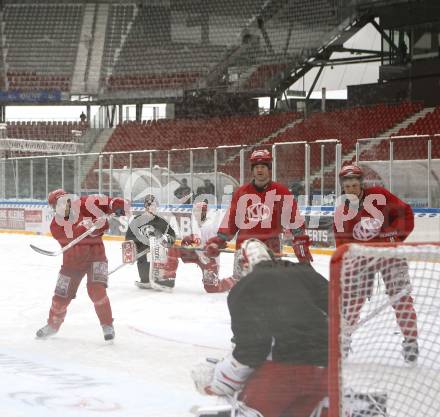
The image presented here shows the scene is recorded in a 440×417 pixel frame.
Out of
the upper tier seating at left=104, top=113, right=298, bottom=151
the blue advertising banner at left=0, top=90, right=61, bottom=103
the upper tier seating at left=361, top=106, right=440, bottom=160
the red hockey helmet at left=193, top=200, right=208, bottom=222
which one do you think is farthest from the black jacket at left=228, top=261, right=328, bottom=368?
the blue advertising banner at left=0, top=90, right=61, bottom=103

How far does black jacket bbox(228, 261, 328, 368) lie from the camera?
9.11ft

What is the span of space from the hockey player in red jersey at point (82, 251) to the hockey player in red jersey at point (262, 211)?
916 millimetres

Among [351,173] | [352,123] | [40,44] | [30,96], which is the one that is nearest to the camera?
[351,173]

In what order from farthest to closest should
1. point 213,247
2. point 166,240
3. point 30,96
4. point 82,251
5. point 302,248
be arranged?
point 30,96 < point 166,240 < point 82,251 < point 302,248 < point 213,247

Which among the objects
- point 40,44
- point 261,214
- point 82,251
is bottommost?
point 82,251

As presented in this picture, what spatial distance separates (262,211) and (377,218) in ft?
2.84

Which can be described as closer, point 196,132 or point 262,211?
point 262,211

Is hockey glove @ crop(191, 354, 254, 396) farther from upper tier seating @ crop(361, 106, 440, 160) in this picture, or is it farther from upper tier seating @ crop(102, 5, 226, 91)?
upper tier seating @ crop(102, 5, 226, 91)

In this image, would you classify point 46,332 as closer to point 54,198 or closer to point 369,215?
point 54,198

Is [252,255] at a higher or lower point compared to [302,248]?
higher

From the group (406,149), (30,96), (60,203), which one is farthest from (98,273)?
(30,96)

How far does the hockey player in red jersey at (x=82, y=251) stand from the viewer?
5.82 m

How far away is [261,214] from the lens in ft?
18.2

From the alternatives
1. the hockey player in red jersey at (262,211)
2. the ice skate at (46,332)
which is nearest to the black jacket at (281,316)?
the hockey player in red jersey at (262,211)
